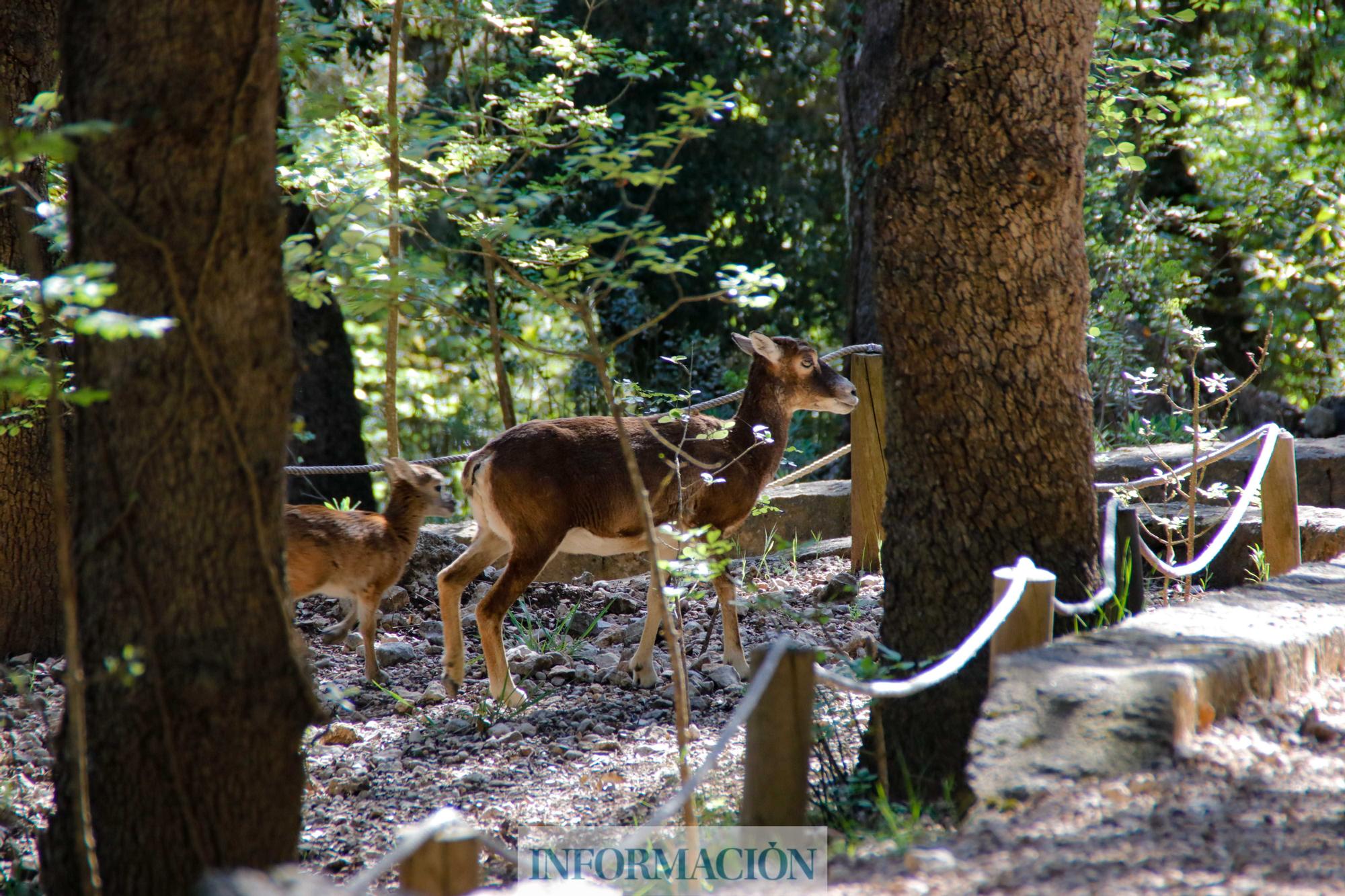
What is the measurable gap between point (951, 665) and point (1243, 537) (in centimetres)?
513

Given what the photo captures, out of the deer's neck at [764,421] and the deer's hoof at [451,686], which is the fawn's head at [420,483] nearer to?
the deer's hoof at [451,686]

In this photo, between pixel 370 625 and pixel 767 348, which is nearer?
pixel 370 625

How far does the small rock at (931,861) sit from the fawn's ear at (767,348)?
4.72 m

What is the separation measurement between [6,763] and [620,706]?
2948mm

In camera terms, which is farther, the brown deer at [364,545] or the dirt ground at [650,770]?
the brown deer at [364,545]

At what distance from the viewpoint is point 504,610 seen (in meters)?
6.56

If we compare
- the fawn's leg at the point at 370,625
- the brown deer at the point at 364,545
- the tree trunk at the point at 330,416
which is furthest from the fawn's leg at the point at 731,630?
the tree trunk at the point at 330,416

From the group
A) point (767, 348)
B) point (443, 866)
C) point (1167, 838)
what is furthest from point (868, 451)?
point (443, 866)

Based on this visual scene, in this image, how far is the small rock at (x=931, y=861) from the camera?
2.82 metres

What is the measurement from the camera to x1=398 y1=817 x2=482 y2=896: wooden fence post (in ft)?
9.00

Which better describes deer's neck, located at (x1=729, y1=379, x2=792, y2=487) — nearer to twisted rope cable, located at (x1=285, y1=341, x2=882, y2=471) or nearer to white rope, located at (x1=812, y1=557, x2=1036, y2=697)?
twisted rope cable, located at (x1=285, y1=341, x2=882, y2=471)

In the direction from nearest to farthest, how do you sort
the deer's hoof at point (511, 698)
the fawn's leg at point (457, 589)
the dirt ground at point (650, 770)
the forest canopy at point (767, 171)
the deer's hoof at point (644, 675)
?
the dirt ground at point (650, 770)
the deer's hoof at point (511, 698)
the fawn's leg at point (457, 589)
the deer's hoof at point (644, 675)
the forest canopy at point (767, 171)

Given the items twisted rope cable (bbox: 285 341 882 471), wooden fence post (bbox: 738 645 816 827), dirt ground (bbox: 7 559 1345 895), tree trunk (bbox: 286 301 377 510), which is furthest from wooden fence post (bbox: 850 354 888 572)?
tree trunk (bbox: 286 301 377 510)

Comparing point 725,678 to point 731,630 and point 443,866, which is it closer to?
point 731,630
